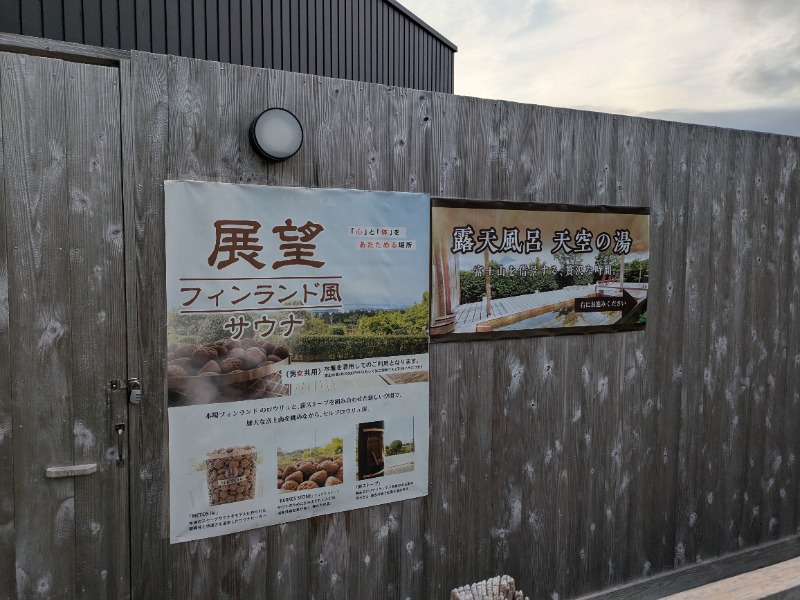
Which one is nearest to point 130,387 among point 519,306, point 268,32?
point 519,306

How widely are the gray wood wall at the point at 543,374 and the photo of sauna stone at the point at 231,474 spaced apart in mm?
168

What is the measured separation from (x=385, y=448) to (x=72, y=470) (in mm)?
1142

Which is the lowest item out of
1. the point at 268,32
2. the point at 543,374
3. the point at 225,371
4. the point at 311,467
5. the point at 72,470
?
the point at 311,467

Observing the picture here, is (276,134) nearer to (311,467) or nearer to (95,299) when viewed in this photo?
(95,299)

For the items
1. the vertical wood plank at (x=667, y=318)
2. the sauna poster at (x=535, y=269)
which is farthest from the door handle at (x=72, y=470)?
the vertical wood plank at (x=667, y=318)

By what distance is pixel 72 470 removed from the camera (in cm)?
191

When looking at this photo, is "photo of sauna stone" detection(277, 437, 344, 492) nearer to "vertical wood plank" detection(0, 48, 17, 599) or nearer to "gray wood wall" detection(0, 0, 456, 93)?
"vertical wood plank" detection(0, 48, 17, 599)

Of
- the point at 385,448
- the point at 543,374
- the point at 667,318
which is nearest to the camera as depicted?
the point at 385,448

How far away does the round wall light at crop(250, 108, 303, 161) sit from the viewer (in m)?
2.11

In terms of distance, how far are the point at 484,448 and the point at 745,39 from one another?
3.36m

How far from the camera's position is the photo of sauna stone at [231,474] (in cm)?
212

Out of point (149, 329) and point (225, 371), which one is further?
point (225, 371)

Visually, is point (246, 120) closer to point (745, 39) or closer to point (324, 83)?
point (324, 83)

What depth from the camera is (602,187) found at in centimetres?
286
